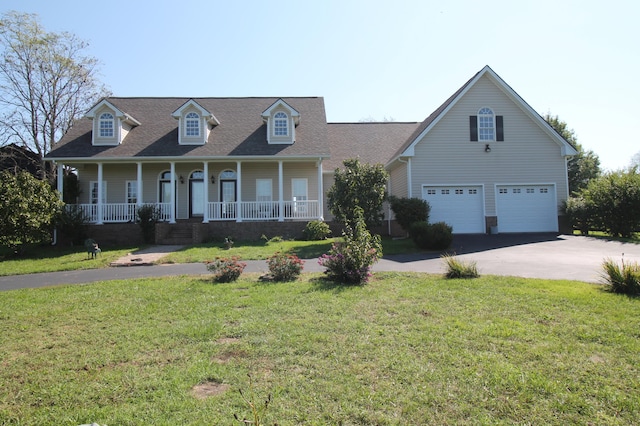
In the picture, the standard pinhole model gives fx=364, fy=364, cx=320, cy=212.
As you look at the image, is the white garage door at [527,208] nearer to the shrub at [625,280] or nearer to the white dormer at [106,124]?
the shrub at [625,280]

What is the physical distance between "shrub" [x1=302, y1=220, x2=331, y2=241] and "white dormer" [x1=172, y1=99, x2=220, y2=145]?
7.89 meters

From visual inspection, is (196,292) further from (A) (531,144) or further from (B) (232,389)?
(A) (531,144)

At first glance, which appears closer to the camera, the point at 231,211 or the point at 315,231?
the point at 315,231

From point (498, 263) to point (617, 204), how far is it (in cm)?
1032

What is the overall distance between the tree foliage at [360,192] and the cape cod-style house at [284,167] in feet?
10.3

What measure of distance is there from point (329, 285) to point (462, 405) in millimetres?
5073

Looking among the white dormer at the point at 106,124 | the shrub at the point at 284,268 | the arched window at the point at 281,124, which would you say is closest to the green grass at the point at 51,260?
the white dormer at the point at 106,124

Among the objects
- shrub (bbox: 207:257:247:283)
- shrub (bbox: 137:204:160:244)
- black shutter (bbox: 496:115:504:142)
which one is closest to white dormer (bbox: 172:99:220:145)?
shrub (bbox: 137:204:160:244)

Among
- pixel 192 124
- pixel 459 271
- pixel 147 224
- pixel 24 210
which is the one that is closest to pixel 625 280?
pixel 459 271

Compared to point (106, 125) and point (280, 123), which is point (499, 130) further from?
point (106, 125)

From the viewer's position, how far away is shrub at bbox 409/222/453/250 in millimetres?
14031

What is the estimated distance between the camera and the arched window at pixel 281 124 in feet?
68.7

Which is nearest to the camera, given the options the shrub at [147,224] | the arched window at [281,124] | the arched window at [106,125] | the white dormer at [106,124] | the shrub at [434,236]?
the shrub at [434,236]

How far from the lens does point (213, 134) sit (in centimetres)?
2145
